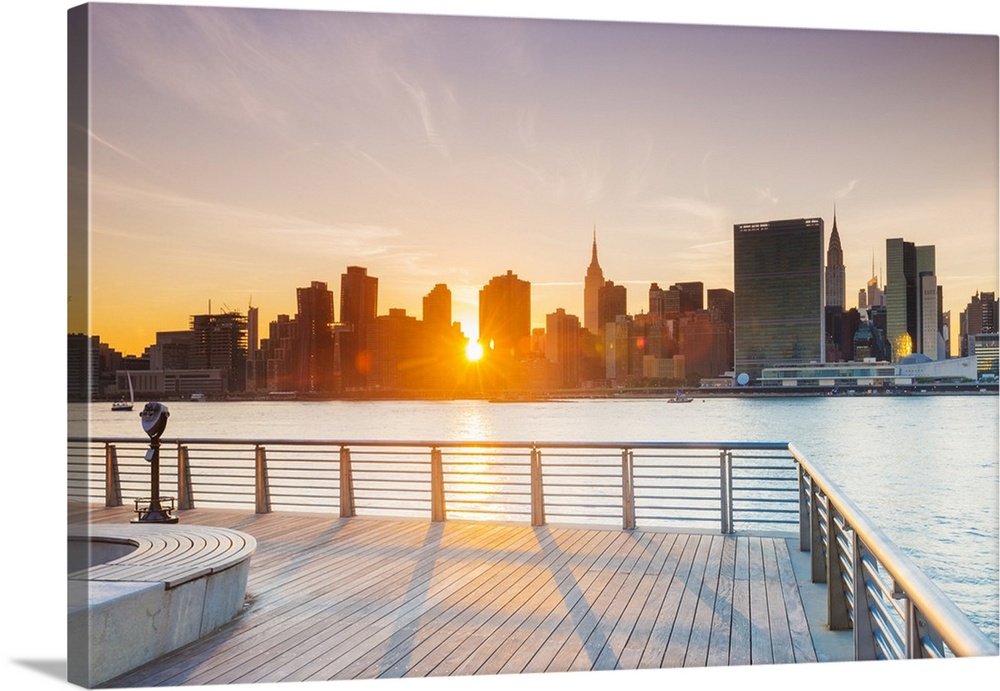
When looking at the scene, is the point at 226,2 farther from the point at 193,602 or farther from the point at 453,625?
the point at 453,625

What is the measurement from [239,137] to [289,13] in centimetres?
457

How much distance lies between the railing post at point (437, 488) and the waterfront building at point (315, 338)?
9623 millimetres

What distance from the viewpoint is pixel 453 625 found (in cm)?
399

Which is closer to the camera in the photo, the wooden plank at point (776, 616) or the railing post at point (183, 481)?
the wooden plank at point (776, 616)

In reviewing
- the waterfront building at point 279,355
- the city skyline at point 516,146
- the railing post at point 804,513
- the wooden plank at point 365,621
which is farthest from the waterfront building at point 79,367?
the waterfront building at point 279,355

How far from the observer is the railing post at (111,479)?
25.0 feet

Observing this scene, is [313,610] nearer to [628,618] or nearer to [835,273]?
[628,618]

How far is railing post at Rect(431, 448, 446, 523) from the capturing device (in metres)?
6.49

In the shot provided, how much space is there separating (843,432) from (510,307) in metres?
27.0

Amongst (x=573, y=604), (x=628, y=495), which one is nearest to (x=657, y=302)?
(x=628, y=495)

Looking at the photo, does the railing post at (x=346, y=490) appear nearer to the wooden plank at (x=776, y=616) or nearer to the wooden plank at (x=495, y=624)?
the wooden plank at (x=495, y=624)

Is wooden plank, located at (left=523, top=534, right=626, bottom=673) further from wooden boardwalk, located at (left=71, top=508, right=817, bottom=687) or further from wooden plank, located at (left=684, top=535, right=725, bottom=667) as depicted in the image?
wooden plank, located at (left=684, top=535, right=725, bottom=667)

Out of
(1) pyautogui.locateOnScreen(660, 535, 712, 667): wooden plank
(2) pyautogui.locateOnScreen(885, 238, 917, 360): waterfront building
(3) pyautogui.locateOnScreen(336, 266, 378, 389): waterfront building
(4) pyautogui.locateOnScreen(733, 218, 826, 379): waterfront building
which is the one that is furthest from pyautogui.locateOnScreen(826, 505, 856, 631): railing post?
(3) pyautogui.locateOnScreen(336, 266, 378, 389): waterfront building

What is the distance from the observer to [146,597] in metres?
3.41
